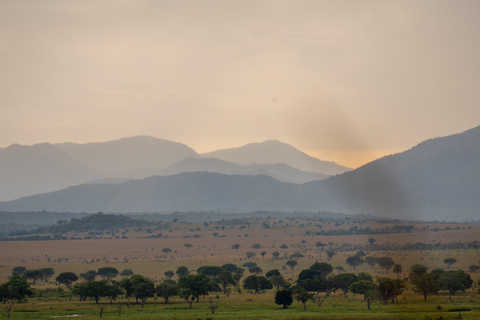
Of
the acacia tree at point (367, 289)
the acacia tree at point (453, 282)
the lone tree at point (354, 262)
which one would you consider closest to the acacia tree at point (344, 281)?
the acacia tree at point (367, 289)

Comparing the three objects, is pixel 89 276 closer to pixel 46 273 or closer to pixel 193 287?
pixel 46 273

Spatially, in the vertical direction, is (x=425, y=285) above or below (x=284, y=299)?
above

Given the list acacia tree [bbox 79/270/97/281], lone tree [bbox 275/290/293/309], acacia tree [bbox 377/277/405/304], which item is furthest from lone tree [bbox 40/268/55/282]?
acacia tree [bbox 377/277/405/304]

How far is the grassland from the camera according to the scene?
6159 centimetres

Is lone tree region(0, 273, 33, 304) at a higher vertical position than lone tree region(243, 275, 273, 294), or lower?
higher

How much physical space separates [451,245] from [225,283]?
75.3 meters

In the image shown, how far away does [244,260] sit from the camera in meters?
129

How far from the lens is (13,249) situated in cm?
16362

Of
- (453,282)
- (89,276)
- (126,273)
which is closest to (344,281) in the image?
(453,282)

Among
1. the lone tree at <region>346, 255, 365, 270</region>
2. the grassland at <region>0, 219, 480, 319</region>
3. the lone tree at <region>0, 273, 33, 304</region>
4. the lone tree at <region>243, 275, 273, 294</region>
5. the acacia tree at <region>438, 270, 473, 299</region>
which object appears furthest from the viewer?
the lone tree at <region>346, 255, 365, 270</region>

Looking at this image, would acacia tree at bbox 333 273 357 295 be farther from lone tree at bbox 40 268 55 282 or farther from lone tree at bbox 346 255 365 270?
lone tree at bbox 40 268 55 282

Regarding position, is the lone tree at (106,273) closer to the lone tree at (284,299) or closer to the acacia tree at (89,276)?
the acacia tree at (89,276)

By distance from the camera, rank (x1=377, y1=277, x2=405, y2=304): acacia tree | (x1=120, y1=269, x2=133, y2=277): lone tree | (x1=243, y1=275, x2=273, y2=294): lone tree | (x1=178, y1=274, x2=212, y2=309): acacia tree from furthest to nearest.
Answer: (x1=120, y1=269, x2=133, y2=277): lone tree < (x1=243, y1=275, x2=273, y2=294): lone tree < (x1=178, y1=274, x2=212, y2=309): acacia tree < (x1=377, y1=277, x2=405, y2=304): acacia tree

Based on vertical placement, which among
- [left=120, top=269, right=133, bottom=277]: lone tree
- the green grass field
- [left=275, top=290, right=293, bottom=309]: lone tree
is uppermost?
[left=120, top=269, right=133, bottom=277]: lone tree
